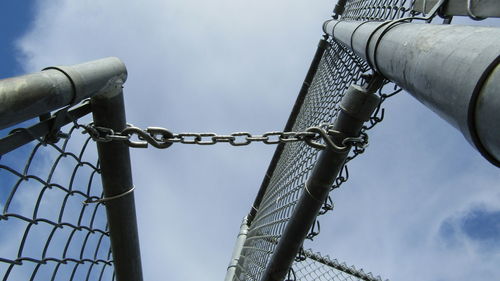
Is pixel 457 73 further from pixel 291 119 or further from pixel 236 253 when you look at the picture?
pixel 291 119

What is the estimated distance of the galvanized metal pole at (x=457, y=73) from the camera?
0.92 meters

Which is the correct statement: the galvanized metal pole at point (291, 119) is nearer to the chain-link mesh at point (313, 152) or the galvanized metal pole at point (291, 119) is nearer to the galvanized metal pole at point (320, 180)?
the chain-link mesh at point (313, 152)

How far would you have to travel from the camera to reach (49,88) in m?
1.44

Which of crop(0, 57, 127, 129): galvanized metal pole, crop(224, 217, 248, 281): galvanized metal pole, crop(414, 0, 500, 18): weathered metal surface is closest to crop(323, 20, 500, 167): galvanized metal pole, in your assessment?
crop(414, 0, 500, 18): weathered metal surface

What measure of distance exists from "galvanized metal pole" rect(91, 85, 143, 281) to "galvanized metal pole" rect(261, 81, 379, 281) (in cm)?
87

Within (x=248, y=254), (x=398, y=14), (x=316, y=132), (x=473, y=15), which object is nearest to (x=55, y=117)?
(x=316, y=132)

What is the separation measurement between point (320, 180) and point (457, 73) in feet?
4.75

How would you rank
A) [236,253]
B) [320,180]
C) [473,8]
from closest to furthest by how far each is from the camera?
[473,8]
[320,180]
[236,253]

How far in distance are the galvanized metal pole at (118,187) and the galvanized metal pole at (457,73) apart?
121 cm

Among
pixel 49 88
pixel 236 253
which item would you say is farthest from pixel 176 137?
pixel 236 253

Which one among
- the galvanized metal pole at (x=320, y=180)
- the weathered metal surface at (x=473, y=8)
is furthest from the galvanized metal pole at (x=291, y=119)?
the weathered metal surface at (x=473, y=8)

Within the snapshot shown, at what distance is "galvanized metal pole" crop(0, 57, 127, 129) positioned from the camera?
1.28 meters

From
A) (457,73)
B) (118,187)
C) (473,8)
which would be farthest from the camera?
(118,187)

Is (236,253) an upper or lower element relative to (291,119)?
lower
